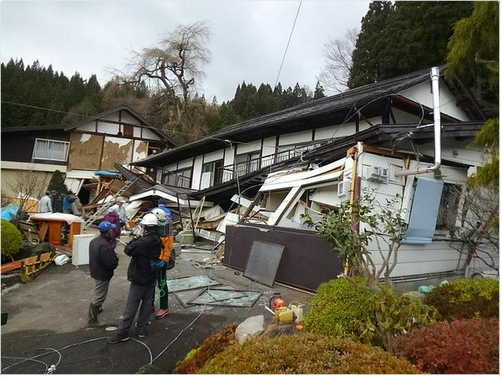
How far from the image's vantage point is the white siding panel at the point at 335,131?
35.2 ft

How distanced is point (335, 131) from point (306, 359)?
9.82m

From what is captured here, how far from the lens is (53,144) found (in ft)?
76.7

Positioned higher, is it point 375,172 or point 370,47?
point 370,47

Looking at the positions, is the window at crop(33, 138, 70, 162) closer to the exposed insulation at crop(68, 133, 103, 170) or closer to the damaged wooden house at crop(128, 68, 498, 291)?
the exposed insulation at crop(68, 133, 103, 170)

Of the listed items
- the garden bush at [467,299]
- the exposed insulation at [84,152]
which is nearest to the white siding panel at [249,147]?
the garden bush at [467,299]

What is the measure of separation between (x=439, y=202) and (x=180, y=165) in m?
15.7

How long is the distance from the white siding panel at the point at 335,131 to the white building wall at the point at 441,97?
73.6 inches

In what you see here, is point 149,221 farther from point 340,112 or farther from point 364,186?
point 340,112

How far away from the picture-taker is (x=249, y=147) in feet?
48.4

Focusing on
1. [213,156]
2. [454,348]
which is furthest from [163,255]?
[213,156]

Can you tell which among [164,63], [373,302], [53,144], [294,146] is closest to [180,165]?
[294,146]

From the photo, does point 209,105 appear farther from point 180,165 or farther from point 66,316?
point 66,316

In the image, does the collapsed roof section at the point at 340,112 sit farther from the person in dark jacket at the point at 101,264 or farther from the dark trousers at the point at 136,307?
the dark trousers at the point at 136,307

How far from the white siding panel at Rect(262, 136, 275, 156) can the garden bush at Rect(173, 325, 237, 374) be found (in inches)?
415
